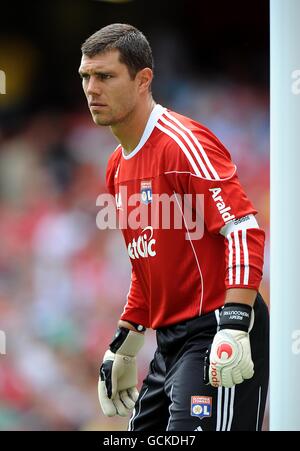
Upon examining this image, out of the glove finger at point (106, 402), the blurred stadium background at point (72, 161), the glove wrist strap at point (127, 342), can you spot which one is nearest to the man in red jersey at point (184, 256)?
the glove wrist strap at point (127, 342)

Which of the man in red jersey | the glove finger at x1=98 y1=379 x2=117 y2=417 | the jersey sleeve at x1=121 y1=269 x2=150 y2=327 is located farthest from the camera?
the glove finger at x1=98 y1=379 x2=117 y2=417

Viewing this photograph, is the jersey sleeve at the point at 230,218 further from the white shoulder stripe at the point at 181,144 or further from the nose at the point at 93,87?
the nose at the point at 93,87

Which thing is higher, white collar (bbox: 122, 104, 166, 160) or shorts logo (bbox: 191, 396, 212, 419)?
white collar (bbox: 122, 104, 166, 160)

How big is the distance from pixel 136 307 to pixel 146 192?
55 cm

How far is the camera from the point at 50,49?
6.56 meters

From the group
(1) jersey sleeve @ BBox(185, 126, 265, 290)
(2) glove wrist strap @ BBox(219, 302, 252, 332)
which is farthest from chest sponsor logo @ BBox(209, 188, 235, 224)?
(2) glove wrist strap @ BBox(219, 302, 252, 332)

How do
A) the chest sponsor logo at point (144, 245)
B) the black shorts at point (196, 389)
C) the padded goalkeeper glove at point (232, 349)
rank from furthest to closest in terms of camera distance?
the chest sponsor logo at point (144, 245) → the black shorts at point (196, 389) → the padded goalkeeper glove at point (232, 349)

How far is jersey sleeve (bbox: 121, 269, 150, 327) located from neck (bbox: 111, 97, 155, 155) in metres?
0.54

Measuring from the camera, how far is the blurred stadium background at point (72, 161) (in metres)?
6.11

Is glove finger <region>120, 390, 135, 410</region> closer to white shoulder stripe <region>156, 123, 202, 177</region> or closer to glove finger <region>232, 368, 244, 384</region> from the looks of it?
glove finger <region>232, 368, 244, 384</region>

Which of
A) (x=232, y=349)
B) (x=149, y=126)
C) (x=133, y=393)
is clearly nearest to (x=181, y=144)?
(x=149, y=126)

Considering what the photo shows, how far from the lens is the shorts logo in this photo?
3020 mm

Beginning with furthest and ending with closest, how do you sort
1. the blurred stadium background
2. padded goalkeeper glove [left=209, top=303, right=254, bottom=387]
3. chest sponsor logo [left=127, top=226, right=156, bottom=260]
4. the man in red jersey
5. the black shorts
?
the blurred stadium background, chest sponsor logo [left=127, top=226, right=156, bottom=260], the black shorts, the man in red jersey, padded goalkeeper glove [left=209, top=303, right=254, bottom=387]

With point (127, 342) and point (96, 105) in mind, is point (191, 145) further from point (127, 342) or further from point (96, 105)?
point (127, 342)
